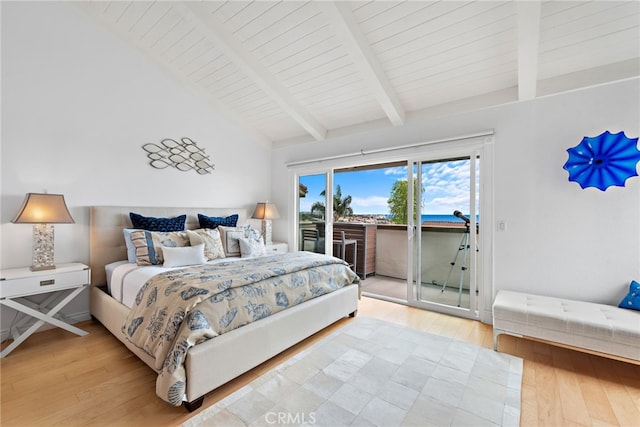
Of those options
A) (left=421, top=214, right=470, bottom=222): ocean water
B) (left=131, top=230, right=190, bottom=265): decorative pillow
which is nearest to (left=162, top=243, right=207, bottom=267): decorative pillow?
(left=131, top=230, right=190, bottom=265): decorative pillow

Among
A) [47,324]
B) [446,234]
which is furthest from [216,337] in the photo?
[446,234]

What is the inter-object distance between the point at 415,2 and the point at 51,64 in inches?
134

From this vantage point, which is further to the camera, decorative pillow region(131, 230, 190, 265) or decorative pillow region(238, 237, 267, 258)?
decorative pillow region(238, 237, 267, 258)

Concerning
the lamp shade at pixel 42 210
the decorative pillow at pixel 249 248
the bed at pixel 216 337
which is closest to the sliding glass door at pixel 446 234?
the bed at pixel 216 337

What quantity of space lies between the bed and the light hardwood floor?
0.44 feet

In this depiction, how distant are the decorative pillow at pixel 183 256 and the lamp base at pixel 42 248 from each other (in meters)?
0.95

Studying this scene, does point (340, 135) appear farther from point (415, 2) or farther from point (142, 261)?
point (142, 261)

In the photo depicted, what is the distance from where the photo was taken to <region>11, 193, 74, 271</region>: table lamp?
2404 millimetres

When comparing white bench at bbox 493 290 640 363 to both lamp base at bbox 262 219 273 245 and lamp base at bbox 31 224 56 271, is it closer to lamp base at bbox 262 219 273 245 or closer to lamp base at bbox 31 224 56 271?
lamp base at bbox 262 219 273 245

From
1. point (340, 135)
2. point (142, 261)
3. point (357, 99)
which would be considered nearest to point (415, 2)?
point (357, 99)

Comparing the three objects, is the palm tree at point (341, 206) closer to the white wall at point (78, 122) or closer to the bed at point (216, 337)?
the bed at point (216, 337)

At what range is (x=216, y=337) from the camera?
1808mm

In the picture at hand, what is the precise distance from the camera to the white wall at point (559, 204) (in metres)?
2.43

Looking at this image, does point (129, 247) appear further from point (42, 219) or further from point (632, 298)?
point (632, 298)
